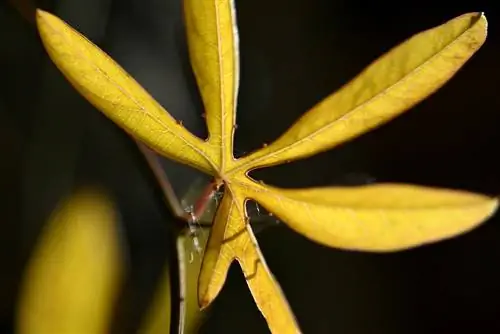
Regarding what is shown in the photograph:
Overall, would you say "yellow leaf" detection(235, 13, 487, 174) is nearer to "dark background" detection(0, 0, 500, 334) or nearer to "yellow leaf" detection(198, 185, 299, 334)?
"yellow leaf" detection(198, 185, 299, 334)

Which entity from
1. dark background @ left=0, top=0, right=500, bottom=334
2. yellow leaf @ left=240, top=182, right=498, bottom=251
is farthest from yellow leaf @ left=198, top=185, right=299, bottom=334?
dark background @ left=0, top=0, right=500, bottom=334

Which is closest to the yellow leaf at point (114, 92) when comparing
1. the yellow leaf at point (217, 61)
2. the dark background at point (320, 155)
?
the yellow leaf at point (217, 61)

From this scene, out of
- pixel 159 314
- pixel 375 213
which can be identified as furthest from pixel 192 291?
pixel 375 213

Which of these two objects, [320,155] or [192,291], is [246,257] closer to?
[192,291]

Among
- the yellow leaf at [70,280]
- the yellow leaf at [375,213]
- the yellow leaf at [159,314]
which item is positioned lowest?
the yellow leaf at [375,213]

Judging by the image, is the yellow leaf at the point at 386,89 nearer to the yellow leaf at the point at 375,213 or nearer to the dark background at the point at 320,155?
the yellow leaf at the point at 375,213

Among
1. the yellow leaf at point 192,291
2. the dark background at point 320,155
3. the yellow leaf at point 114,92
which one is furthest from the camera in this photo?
the dark background at point 320,155
